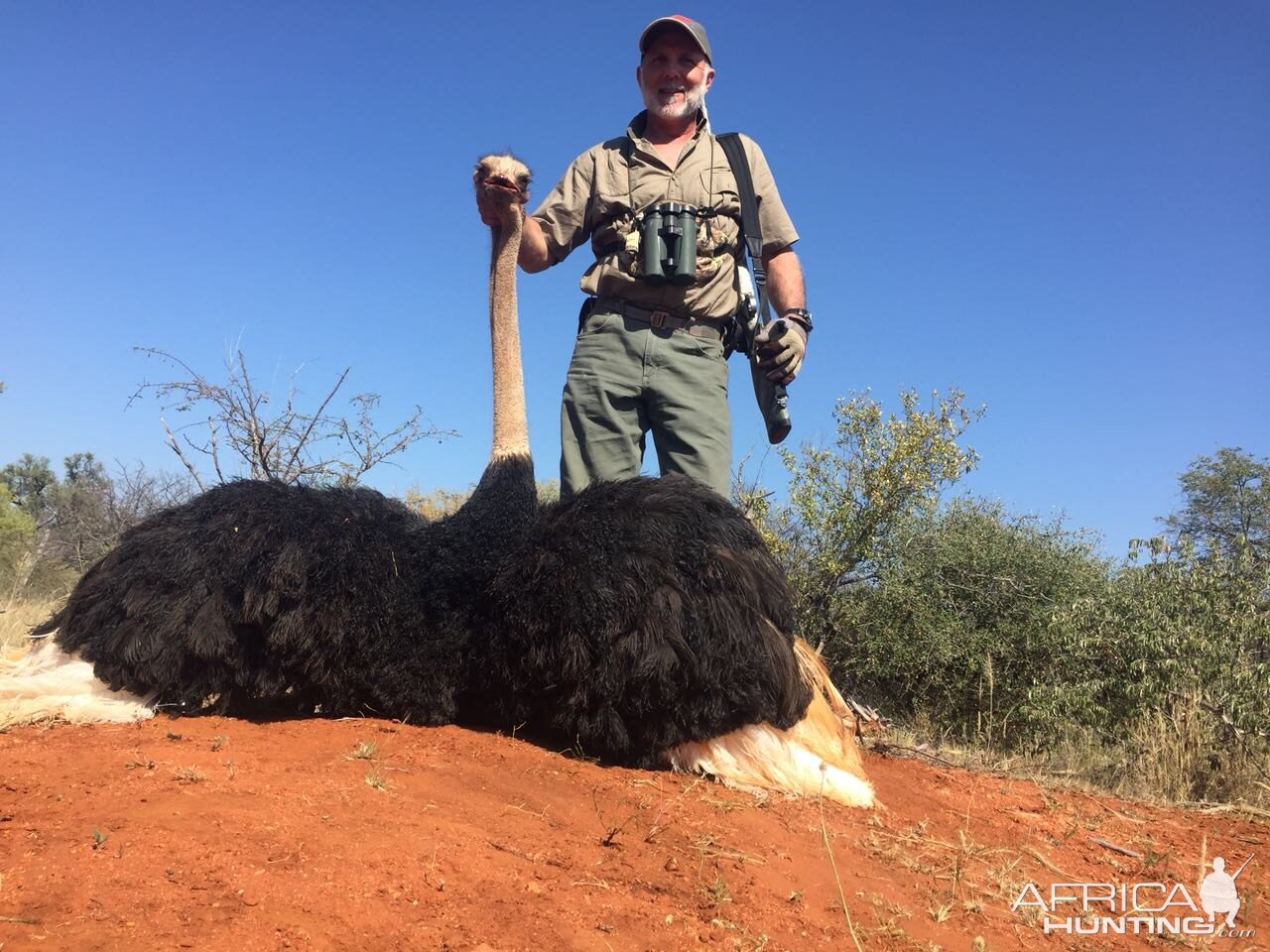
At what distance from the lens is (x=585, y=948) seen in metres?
1.83

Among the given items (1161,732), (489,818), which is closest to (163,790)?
(489,818)

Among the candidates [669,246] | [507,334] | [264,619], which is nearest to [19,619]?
[264,619]

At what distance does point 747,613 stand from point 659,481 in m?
0.55

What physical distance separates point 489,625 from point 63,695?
140cm

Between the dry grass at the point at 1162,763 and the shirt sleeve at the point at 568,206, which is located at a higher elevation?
the shirt sleeve at the point at 568,206

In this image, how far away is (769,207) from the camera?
4578 millimetres

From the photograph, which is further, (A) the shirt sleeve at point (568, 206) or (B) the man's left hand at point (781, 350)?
(A) the shirt sleeve at point (568, 206)

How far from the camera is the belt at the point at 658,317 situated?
4289 millimetres

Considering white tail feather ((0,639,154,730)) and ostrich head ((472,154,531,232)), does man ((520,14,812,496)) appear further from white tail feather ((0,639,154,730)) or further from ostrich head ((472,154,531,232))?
white tail feather ((0,639,154,730))

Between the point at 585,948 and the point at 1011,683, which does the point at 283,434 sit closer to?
the point at 1011,683

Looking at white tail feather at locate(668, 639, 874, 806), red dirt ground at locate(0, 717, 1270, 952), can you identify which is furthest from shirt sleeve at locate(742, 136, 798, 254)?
red dirt ground at locate(0, 717, 1270, 952)

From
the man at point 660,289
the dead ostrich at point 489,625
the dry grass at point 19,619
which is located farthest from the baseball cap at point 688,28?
the dry grass at point 19,619

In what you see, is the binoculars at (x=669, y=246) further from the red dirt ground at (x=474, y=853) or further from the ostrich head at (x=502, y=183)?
the red dirt ground at (x=474, y=853)

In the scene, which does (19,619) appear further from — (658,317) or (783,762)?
(783,762)
